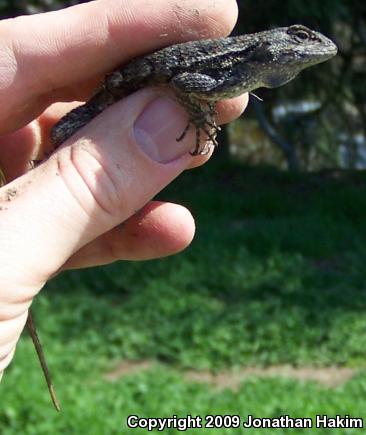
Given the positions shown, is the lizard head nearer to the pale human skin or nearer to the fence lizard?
the fence lizard

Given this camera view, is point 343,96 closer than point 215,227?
No

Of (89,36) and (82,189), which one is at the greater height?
(89,36)

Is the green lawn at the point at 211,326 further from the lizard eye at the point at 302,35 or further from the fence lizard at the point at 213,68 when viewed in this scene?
the lizard eye at the point at 302,35

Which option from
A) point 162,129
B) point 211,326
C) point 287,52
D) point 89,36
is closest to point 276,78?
point 287,52

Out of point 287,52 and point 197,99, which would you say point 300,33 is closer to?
point 287,52

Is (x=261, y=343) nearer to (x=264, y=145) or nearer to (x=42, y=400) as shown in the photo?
(x=42, y=400)

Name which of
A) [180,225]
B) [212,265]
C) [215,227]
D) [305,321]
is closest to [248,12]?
[215,227]
